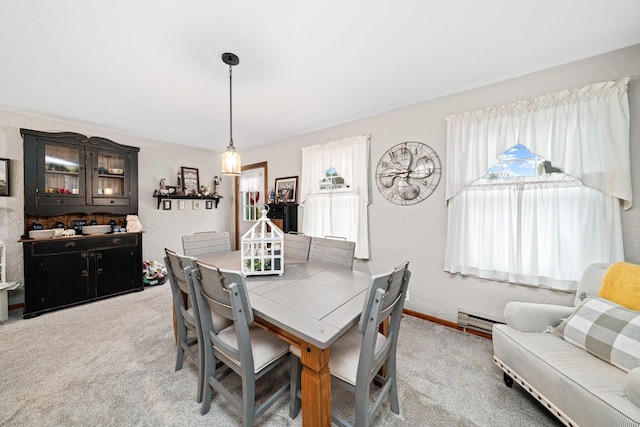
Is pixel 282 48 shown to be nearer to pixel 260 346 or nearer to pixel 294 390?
pixel 260 346

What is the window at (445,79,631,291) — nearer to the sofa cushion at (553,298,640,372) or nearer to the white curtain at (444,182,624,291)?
the white curtain at (444,182,624,291)

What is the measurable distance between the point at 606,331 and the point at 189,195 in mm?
5228

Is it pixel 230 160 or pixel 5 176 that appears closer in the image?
pixel 230 160

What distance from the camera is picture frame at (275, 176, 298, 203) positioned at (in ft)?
13.0

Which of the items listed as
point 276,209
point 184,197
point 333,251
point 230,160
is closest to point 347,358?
point 333,251

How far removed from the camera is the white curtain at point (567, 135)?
1.76 m

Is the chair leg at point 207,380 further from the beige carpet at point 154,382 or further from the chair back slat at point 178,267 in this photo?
the chair back slat at point 178,267

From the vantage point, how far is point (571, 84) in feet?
6.43

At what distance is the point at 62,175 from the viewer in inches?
123

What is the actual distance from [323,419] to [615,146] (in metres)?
2.79

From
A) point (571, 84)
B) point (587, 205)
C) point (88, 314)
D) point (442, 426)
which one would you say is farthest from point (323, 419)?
point (88, 314)

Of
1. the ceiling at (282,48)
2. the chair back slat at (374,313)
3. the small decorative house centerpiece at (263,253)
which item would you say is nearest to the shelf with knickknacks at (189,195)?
the ceiling at (282,48)

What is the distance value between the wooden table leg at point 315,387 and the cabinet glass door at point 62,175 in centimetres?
401

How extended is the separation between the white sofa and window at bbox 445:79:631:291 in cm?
32
